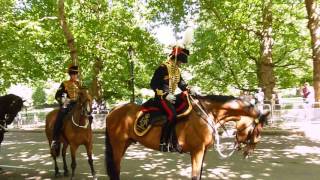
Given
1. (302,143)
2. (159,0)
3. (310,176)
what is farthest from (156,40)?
(310,176)

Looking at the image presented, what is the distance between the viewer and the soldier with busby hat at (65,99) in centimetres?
1098

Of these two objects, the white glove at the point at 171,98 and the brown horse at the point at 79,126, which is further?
the brown horse at the point at 79,126

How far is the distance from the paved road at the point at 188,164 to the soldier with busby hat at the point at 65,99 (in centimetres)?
124

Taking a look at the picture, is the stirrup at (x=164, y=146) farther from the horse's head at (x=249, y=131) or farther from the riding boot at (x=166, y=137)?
the horse's head at (x=249, y=131)

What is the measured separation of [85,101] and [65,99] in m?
0.85

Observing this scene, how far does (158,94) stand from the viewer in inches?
332

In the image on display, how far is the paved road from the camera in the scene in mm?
10578

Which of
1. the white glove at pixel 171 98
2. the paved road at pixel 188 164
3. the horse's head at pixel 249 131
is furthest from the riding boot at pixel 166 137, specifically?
the paved road at pixel 188 164

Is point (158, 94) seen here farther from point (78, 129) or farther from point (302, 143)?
point (302, 143)

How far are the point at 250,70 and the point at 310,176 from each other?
2875 cm

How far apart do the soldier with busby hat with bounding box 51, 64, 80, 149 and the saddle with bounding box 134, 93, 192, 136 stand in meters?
2.79

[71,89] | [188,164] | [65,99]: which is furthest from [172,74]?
[188,164]

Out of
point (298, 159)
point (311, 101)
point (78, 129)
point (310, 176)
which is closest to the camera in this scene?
point (310, 176)

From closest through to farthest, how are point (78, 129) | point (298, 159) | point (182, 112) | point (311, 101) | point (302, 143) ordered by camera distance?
point (182, 112) < point (78, 129) < point (298, 159) < point (302, 143) < point (311, 101)
